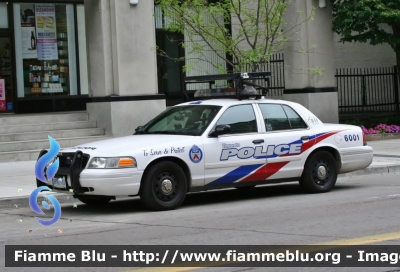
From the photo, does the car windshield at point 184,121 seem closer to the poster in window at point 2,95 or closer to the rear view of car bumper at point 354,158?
the rear view of car bumper at point 354,158

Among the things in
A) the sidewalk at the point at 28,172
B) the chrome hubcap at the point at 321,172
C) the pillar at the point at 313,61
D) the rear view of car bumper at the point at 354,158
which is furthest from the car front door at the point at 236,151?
the pillar at the point at 313,61

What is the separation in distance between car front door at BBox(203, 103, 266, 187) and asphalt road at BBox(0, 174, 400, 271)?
0.46 m

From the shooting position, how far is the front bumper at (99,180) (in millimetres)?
10531

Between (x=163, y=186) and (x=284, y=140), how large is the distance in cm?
227

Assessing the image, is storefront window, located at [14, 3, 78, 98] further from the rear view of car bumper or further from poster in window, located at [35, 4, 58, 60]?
the rear view of car bumper

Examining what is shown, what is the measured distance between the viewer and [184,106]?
12391 mm

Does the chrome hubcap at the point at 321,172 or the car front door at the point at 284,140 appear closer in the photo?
the car front door at the point at 284,140

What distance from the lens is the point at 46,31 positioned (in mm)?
23516

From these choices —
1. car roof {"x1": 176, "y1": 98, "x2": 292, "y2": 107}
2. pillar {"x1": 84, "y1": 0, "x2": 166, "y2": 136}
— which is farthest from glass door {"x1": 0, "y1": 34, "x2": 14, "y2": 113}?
car roof {"x1": 176, "y1": 98, "x2": 292, "y2": 107}

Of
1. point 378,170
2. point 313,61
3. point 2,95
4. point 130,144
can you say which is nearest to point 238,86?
point 130,144

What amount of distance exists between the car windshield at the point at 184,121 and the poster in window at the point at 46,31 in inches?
474

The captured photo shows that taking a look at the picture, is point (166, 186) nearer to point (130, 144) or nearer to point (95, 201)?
point (130, 144)

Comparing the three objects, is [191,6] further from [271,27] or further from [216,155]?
[216,155]

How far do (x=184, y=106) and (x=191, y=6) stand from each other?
5.02 metres
